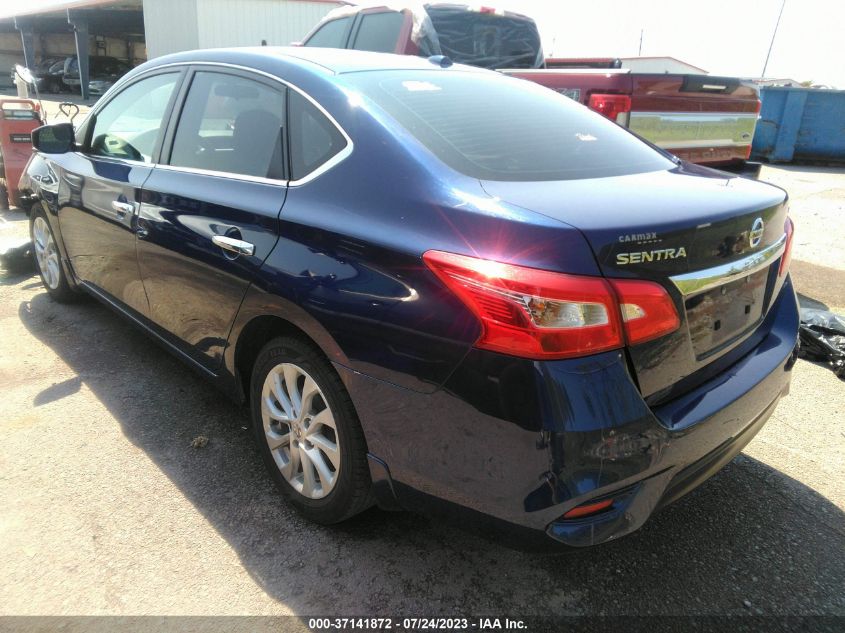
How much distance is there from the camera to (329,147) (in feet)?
7.36

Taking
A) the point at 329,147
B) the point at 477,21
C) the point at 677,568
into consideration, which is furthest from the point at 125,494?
the point at 477,21

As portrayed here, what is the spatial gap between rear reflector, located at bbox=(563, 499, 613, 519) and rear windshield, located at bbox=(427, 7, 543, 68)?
17.6 feet

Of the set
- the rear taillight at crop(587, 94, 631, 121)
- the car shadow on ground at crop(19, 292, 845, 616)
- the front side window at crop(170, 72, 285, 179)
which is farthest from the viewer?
the rear taillight at crop(587, 94, 631, 121)

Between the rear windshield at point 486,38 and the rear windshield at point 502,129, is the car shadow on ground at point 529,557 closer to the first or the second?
the rear windshield at point 502,129

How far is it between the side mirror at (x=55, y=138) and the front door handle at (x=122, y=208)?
1002 mm

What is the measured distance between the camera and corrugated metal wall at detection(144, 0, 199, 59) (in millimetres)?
19094

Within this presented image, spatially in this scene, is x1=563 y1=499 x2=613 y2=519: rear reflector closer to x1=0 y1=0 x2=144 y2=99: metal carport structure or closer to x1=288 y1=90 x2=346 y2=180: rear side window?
x1=288 y1=90 x2=346 y2=180: rear side window

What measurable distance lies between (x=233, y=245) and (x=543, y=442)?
1.42m

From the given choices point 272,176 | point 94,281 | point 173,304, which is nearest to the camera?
point 272,176

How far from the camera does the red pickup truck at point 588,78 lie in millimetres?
4453

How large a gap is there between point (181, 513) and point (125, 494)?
29 cm

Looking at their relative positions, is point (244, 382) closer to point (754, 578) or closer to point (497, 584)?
point (497, 584)

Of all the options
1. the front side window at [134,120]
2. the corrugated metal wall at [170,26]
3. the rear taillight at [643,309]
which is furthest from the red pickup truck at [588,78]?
the corrugated metal wall at [170,26]

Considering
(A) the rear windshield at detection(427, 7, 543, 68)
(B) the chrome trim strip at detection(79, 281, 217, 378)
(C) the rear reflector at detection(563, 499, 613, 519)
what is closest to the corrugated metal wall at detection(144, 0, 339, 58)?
(A) the rear windshield at detection(427, 7, 543, 68)
